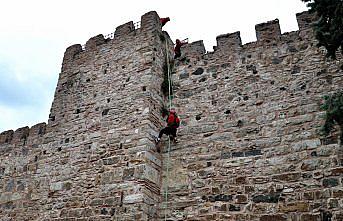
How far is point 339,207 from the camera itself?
17.9 feet

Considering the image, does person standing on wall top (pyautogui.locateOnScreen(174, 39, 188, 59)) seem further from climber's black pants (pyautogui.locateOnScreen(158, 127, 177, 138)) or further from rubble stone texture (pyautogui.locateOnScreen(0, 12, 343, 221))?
climber's black pants (pyautogui.locateOnScreen(158, 127, 177, 138))

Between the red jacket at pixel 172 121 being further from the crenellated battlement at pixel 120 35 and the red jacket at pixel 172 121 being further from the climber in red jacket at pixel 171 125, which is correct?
the crenellated battlement at pixel 120 35

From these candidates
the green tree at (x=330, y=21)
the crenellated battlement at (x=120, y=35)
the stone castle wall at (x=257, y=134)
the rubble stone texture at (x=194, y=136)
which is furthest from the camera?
the crenellated battlement at (x=120, y=35)

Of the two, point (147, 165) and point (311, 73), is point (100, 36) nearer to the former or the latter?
point (147, 165)

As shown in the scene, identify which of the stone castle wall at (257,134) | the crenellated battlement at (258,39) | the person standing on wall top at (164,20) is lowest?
the stone castle wall at (257,134)

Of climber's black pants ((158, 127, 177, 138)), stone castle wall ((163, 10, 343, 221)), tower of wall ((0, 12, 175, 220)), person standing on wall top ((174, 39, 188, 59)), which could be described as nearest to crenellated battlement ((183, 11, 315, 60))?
stone castle wall ((163, 10, 343, 221))

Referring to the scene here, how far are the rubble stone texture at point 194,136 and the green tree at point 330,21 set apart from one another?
173 cm

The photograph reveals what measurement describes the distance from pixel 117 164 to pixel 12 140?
4.41 meters

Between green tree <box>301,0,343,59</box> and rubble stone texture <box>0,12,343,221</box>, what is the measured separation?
1730mm

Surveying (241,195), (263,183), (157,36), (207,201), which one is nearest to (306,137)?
(263,183)

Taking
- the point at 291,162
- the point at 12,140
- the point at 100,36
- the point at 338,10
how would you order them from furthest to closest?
the point at 12,140 < the point at 100,36 < the point at 291,162 < the point at 338,10

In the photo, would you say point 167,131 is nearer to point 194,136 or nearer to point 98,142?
point 194,136

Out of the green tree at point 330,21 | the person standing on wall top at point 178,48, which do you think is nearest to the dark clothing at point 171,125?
the person standing on wall top at point 178,48

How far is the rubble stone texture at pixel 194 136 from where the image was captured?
241 inches
